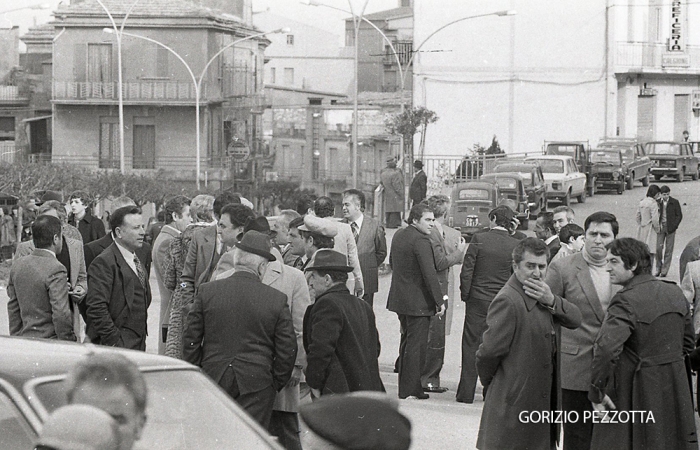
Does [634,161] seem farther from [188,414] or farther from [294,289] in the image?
[188,414]

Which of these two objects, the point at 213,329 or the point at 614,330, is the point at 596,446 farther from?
the point at 213,329

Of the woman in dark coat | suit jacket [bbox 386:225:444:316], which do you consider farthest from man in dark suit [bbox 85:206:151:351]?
the woman in dark coat

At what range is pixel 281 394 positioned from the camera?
266 inches

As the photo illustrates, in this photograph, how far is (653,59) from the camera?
49.8 metres

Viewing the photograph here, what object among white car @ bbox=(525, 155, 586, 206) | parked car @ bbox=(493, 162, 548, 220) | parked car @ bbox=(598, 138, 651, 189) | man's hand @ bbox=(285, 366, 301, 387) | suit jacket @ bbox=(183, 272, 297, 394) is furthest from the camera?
parked car @ bbox=(598, 138, 651, 189)

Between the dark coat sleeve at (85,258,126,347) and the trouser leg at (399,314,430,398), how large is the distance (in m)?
2.84

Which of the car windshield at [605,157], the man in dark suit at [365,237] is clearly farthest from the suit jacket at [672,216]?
the car windshield at [605,157]

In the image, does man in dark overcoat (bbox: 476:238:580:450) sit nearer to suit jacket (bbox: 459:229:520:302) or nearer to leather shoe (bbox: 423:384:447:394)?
suit jacket (bbox: 459:229:520:302)

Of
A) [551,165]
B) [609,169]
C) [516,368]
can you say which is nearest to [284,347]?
[516,368]

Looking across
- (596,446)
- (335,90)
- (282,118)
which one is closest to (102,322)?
(596,446)

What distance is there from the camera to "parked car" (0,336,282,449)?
3.61m

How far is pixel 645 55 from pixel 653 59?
0.83 meters

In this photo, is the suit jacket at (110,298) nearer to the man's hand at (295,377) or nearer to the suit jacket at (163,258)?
the suit jacket at (163,258)

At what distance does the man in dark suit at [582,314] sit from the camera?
7.22 m
